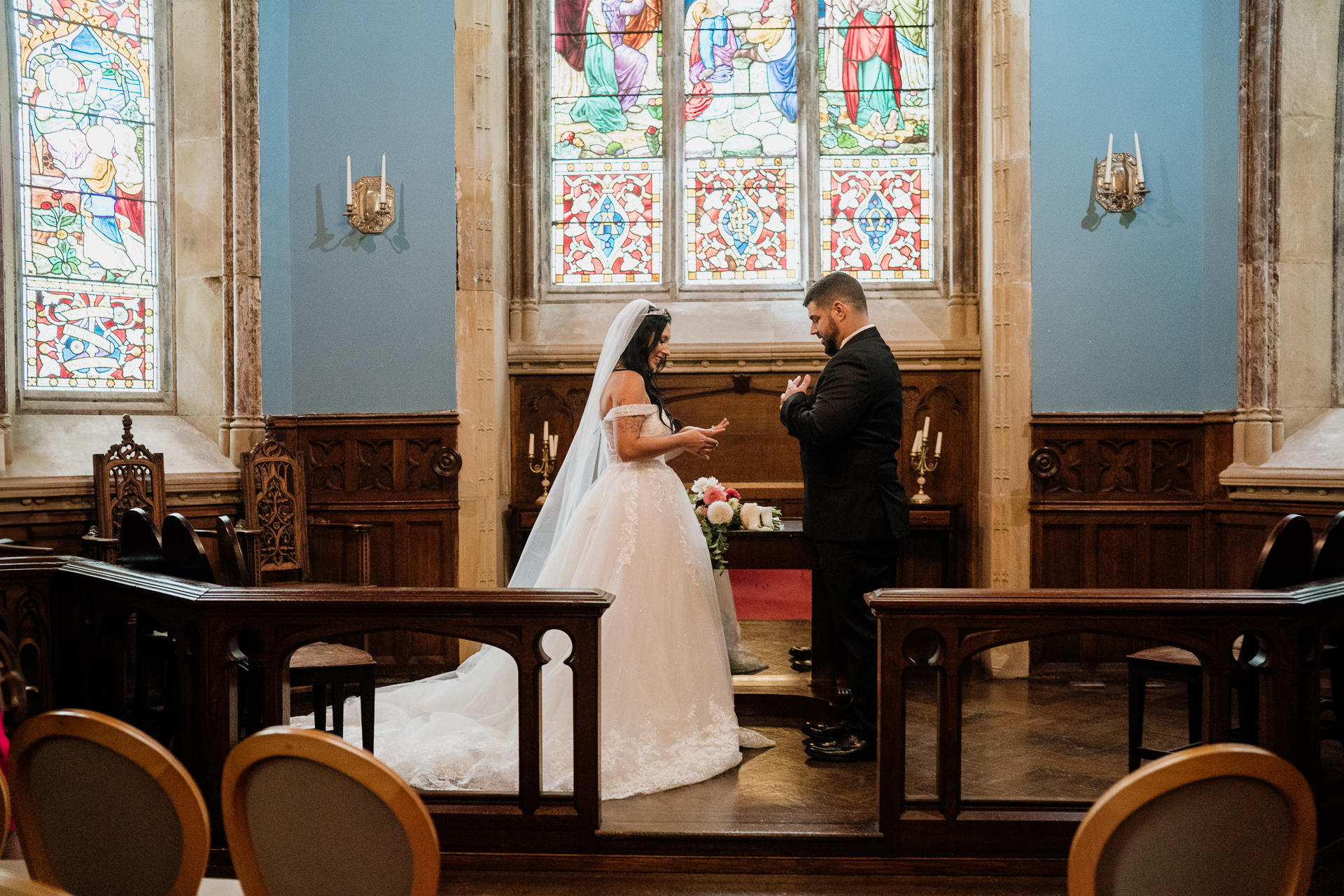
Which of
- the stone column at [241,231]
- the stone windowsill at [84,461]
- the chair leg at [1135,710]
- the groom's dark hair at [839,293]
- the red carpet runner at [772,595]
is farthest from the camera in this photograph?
the red carpet runner at [772,595]

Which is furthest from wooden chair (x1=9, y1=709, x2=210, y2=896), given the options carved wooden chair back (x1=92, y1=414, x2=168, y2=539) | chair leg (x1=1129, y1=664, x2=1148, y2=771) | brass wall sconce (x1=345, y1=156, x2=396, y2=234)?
brass wall sconce (x1=345, y1=156, x2=396, y2=234)

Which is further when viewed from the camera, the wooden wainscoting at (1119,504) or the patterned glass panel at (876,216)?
the patterned glass panel at (876,216)

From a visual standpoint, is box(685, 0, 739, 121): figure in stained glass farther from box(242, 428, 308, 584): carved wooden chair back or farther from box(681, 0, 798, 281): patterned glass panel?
box(242, 428, 308, 584): carved wooden chair back

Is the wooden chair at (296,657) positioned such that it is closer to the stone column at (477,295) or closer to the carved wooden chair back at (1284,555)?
the stone column at (477,295)

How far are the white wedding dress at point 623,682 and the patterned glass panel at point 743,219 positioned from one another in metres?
2.67

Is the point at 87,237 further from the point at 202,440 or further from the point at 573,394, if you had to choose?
the point at 573,394

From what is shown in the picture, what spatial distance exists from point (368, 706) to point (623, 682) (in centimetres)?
91

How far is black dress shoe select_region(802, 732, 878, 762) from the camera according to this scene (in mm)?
3816

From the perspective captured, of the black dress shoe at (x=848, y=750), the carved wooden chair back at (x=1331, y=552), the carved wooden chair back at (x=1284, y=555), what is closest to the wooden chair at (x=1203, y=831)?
the carved wooden chair back at (x=1284, y=555)

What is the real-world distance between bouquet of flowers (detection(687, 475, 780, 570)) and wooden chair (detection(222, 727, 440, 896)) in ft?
10.6

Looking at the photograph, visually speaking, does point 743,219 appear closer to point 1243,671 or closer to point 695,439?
point 695,439

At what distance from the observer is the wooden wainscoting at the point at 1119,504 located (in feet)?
18.4

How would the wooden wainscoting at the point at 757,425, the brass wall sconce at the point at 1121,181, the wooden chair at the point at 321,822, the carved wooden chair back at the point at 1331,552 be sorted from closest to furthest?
the wooden chair at the point at 321,822, the carved wooden chair back at the point at 1331,552, the brass wall sconce at the point at 1121,181, the wooden wainscoting at the point at 757,425

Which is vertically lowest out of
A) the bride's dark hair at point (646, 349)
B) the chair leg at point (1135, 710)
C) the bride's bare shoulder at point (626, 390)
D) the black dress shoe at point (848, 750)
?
the black dress shoe at point (848, 750)
